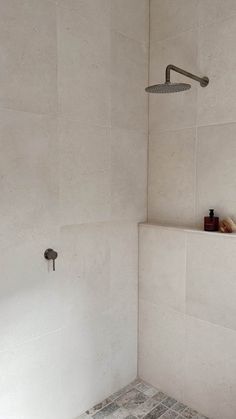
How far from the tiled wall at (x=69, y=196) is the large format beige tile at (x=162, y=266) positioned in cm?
6

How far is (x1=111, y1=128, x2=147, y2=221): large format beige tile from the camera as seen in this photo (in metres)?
1.61

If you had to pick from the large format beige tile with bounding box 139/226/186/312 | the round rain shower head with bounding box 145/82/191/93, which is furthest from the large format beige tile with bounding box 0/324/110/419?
the round rain shower head with bounding box 145/82/191/93

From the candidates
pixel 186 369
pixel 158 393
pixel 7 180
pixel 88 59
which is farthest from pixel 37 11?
pixel 158 393

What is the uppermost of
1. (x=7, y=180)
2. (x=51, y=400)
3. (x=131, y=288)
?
(x=7, y=180)

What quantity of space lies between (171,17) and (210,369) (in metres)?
1.77

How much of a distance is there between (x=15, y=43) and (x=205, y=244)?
1.15 meters

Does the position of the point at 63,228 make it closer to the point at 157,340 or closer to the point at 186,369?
the point at 157,340

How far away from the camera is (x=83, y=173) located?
1453 millimetres

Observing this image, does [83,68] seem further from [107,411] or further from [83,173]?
[107,411]

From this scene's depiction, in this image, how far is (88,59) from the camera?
4.72 feet

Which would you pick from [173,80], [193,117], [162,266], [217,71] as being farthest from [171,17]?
[162,266]

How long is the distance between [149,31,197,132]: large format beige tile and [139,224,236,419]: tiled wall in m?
0.57

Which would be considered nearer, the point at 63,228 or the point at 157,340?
the point at 63,228

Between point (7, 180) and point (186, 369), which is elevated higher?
point (7, 180)
